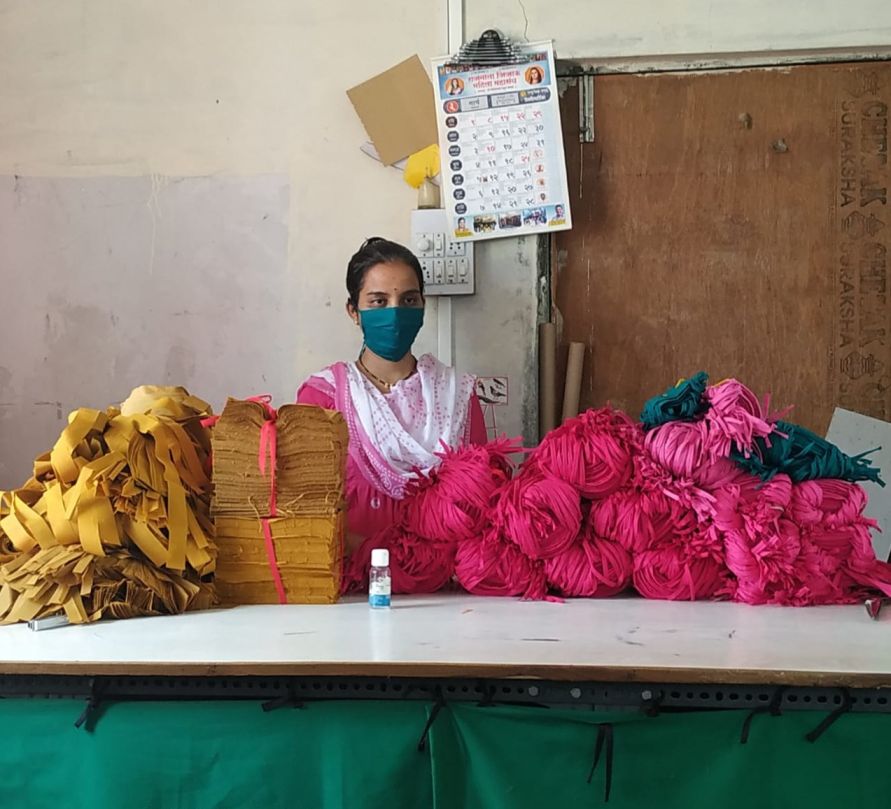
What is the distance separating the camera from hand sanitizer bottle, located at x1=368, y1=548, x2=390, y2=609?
1.76 m

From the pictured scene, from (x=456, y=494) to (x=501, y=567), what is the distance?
17cm

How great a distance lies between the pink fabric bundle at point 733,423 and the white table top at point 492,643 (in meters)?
0.30

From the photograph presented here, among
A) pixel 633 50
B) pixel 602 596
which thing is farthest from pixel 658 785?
pixel 633 50

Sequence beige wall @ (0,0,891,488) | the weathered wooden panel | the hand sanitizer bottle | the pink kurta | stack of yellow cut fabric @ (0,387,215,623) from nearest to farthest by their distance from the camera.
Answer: stack of yellow cut fabric @ (0,387,215,623) → the hand sanitizer bottle → the pink kurta → the weathered wooden panel → beige wall @ (0,0,891,488)

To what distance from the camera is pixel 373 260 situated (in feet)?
8.33

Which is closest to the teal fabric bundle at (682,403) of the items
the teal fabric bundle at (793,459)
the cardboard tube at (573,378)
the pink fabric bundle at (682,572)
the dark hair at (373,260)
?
the teal fabric bundle at (793,459)

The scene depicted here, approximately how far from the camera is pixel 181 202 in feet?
10.1

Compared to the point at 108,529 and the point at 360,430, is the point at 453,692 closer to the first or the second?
the point at 108,529

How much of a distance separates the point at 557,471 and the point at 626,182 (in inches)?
56.1

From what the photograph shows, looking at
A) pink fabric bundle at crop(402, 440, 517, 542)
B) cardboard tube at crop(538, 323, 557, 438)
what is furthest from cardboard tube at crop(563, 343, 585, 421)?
pink fabric bundle at crop(402, 440, 517, 542)

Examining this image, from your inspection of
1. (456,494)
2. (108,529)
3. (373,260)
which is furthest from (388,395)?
(108,529)

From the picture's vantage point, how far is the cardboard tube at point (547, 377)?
9.63 ft

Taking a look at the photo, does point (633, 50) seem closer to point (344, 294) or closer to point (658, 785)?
point (344, 294)

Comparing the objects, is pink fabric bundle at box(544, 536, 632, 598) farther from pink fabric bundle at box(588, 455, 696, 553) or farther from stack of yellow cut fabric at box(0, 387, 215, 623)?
stack of yellow cut fabric at box(0, 387, 215, 623)
